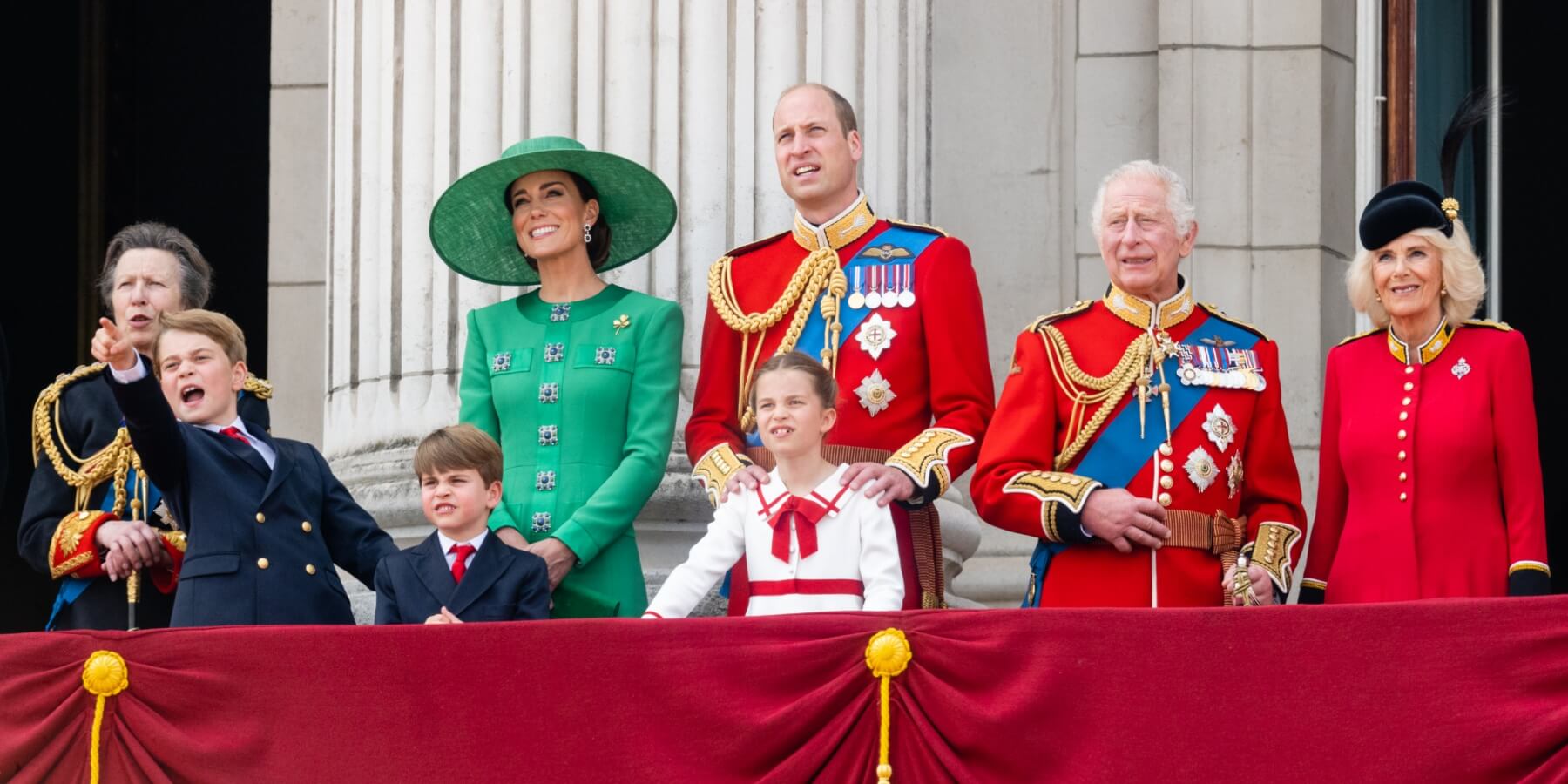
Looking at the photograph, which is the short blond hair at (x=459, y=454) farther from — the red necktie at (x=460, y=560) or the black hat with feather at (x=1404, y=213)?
the black hat with feather at (x=1404, y=213)

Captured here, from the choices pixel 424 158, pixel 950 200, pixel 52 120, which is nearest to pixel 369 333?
pixel 424 158

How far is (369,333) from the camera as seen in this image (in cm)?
747

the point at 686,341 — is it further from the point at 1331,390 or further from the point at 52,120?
the point at 52,120

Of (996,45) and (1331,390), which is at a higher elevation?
(996,45)

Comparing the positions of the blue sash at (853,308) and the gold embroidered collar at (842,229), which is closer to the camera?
the blue sash at (853,308)

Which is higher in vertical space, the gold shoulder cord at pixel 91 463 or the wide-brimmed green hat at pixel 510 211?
the wide-brimmed green hat at pixel 510 211

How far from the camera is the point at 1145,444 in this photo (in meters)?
6.07

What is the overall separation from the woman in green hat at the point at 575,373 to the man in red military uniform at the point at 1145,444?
31.9 inches

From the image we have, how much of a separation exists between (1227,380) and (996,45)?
304cm

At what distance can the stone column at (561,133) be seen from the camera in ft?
23.6

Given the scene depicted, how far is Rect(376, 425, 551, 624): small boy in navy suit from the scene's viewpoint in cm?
591

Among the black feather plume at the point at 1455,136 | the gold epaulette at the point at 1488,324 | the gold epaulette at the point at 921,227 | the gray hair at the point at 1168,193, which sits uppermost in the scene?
the black feather plume at the point at 1455,136

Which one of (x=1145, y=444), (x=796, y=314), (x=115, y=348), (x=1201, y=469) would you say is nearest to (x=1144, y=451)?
(x=1145, y=444)

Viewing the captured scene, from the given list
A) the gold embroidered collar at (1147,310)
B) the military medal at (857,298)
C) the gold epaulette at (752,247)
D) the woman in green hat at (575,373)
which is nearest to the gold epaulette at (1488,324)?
the gold embroidered collar at (1147,310)
